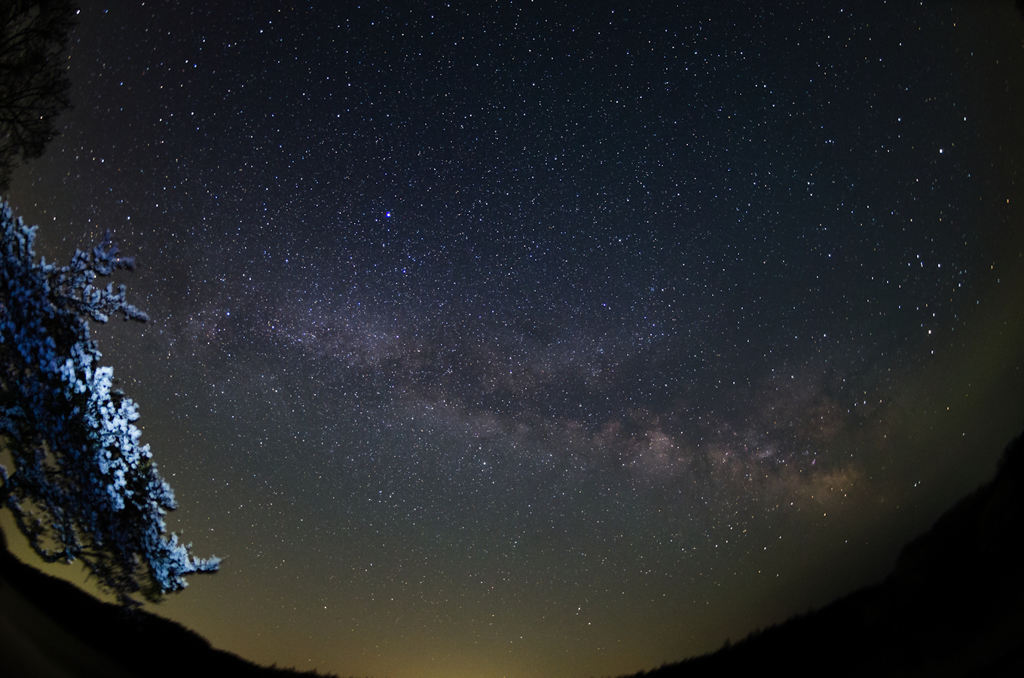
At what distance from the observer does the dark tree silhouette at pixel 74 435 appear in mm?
5688

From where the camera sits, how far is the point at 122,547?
6055mm

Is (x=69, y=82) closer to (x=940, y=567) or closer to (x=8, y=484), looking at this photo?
(x=8, y=484)

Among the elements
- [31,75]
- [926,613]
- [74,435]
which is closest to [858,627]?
[926,613]

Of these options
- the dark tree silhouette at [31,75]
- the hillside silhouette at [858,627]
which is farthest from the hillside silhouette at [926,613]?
the dark tree silhouette at [31,75]

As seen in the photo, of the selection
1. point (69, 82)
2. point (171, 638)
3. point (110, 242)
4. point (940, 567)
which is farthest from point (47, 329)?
point (940, 567)

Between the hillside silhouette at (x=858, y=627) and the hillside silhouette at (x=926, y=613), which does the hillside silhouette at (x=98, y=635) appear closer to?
the hillside silhouette at (x=858, y=627)

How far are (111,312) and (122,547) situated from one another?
312 cm

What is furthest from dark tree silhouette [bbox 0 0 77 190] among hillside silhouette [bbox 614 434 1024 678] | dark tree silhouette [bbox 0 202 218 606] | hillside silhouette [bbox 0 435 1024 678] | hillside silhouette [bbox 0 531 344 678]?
hillside silhouette [bbox 614 434 1024 678]

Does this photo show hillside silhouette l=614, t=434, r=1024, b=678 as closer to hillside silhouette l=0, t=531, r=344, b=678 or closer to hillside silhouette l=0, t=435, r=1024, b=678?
hillside silhouette l=0, t=435, r=1024, b=678

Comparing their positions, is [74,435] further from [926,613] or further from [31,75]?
[926,613]

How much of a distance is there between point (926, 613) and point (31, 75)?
15069mm

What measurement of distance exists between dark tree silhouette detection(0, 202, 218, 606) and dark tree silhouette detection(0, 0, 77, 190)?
1.13 metres

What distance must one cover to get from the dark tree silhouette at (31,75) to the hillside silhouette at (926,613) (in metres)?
11.6

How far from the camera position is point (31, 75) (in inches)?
249
